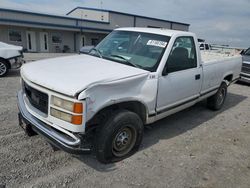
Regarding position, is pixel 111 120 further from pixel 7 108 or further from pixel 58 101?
pixel 7 108

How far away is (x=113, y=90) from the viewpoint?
9.36ft

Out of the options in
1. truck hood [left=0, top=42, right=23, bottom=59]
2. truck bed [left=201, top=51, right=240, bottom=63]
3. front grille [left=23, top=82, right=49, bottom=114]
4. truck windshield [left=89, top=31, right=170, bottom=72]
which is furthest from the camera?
truck hood [left=0, top=42, right=23, bottom=59]

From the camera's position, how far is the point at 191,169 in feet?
Answer: 10.6

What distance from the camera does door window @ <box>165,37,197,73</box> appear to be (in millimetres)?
3771

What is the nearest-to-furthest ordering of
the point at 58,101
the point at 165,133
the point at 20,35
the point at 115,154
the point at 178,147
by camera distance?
the point at 58,101 < the point at 115,154 < the point at 178,147 < the point at 165,133 < the point at 20,35

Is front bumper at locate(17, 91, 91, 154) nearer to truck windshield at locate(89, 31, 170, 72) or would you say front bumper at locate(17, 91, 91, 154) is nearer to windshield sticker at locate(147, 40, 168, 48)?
truck windshield at locate(89, 31, 170, 72)

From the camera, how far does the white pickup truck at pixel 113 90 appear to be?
263 cm

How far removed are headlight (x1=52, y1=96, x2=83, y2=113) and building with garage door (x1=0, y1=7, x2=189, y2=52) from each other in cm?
2274

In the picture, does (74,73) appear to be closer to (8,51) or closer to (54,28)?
(8,51)

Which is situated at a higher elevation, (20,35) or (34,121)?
(20,35)

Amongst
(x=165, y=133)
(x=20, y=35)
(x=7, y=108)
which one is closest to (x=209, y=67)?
(x=165, y=133)

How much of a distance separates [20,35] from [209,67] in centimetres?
2338

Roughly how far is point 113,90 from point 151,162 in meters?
1.29

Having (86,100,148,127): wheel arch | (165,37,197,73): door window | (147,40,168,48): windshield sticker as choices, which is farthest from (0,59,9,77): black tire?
(165,37,197,73): door window
